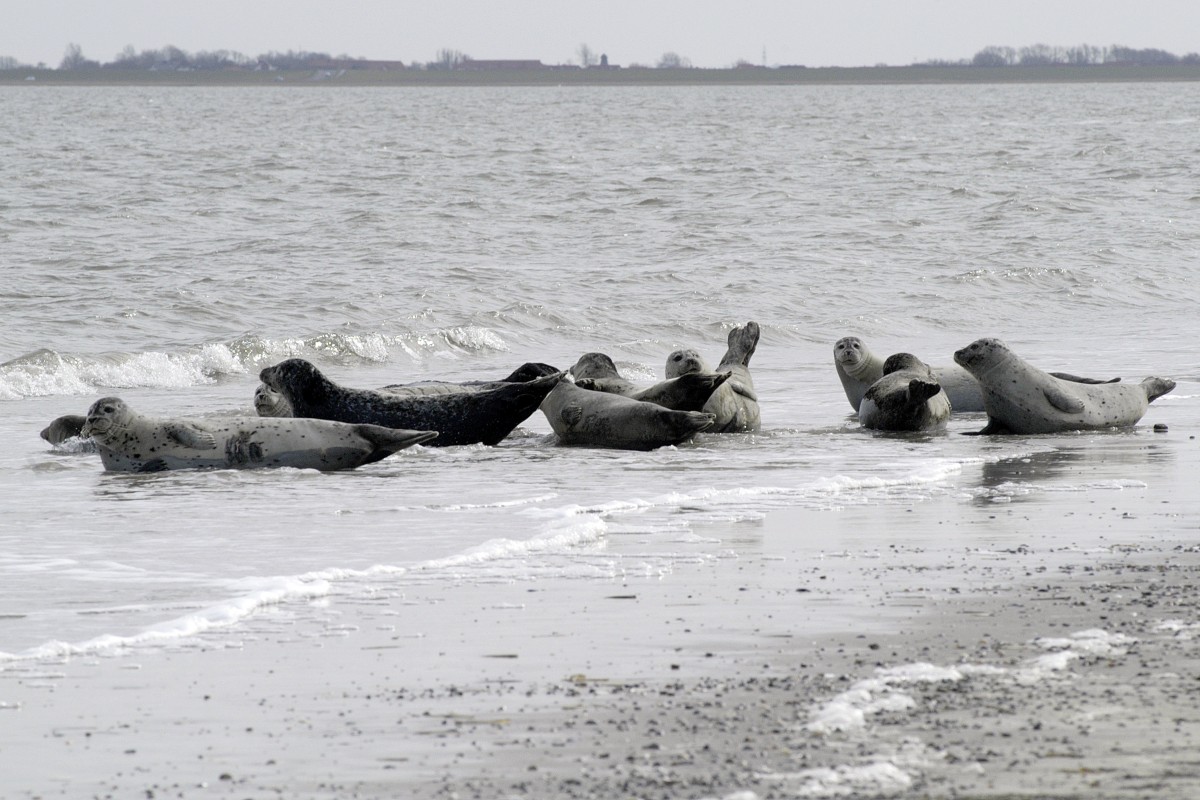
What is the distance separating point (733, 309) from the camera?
16734 millimetres

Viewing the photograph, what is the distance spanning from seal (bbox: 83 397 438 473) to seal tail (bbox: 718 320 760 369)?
270 centimetres

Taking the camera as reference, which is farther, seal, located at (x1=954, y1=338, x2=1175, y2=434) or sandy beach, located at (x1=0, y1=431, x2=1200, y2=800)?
seal, located at (x1=954, y1=338, x2=1175, y2=434)

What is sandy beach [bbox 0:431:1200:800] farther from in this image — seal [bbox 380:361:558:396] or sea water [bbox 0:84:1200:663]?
seal [bbox 380:361:558:396]

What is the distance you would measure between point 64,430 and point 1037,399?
4.76 m

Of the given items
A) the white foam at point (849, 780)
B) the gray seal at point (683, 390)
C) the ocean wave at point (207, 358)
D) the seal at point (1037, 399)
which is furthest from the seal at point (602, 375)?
the white foam at point (849, 780)

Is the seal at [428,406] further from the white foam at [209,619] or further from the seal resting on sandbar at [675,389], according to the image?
the white foam at [209,619]

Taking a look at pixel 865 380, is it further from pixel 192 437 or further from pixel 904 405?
pixel 192 437

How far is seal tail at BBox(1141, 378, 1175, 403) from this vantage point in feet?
30.3

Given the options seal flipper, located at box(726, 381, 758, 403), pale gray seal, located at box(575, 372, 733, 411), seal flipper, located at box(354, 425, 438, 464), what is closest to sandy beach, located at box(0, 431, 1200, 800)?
seal flipper, located at box(354, 425, 438, 464)

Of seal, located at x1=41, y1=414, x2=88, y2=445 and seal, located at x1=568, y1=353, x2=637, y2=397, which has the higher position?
seal, located at x1=568, y1=353, x2=637, y2=397

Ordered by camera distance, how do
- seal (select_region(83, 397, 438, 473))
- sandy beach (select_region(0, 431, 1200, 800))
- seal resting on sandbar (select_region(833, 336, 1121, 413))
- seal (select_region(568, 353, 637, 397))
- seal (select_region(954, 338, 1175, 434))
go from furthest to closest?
1. seal resting on sandbar (select_region(833, 336, 1121, 413))
2. seal (select_region(568, 353, 637, 397))
3. seal (select_region(954, 338, 1175, 434))
4. seal (select_region(83, 397, 438, 473))
5. sandy beach (select_region(0, 431, 1200, 800))

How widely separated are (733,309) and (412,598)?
1217 cm

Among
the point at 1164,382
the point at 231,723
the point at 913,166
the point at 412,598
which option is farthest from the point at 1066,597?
the point at 913,166

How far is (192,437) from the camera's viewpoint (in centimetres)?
763
